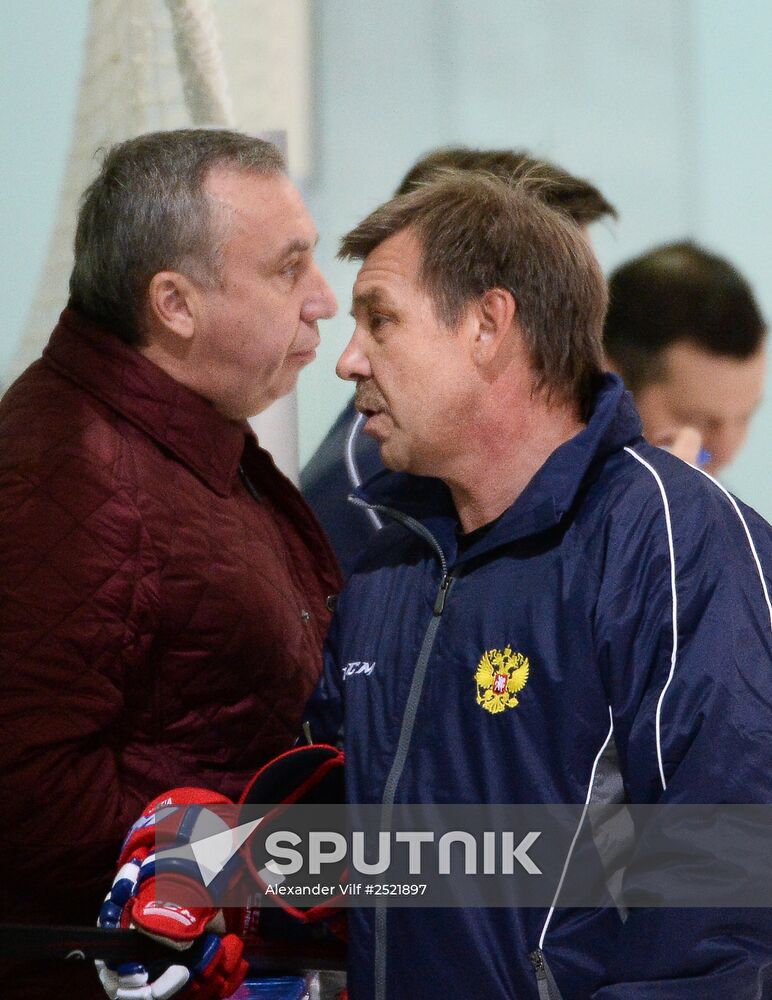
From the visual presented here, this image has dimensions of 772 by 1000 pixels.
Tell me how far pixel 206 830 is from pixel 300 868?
13 cm

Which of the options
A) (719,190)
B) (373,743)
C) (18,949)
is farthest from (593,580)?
(719,190)

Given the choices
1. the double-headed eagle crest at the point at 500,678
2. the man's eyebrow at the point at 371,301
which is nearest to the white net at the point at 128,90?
the man's eyebrow at the point at 371,301

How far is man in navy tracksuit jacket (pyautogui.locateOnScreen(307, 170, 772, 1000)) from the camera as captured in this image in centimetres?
112

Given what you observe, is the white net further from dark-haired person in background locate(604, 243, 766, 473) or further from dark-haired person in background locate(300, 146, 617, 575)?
dark-haired person in background locate(604, 243, 766, 473)

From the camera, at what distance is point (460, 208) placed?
1.39 meters

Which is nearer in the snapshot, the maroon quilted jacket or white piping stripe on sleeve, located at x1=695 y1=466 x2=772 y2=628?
white piping stripe on sleeve, located at x1=695 y1=466 x2=772 y2=628

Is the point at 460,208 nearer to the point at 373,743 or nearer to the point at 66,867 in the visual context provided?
the point at 373,743

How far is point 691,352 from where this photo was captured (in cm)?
244

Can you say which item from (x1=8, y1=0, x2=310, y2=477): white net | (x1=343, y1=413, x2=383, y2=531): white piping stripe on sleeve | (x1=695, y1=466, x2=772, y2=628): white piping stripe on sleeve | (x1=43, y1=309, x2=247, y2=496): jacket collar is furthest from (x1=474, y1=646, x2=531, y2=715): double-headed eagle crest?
(x1=8, y1=0, x2=310, y2=477): white net

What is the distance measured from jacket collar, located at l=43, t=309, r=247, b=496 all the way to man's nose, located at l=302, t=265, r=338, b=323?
204mm

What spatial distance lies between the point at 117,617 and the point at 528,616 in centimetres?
47

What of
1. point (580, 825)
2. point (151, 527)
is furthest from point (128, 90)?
point (580, 825)

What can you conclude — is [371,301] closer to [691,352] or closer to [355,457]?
[355,457]

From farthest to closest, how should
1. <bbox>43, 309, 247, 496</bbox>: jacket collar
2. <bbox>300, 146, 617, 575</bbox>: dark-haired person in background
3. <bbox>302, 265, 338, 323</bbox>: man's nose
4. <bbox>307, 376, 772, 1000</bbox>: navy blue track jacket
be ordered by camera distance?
<bbox>300, 146, 617, 575</bbox>: dark-haired person in background
<bbox>302, 265, 338, 323</bbox>: man's nose
<bbox>43, 309, 247, 496</bbox>: jacket collar
<bbox>307, 376, 772, 1000</bbox>: navy blue track jacket
